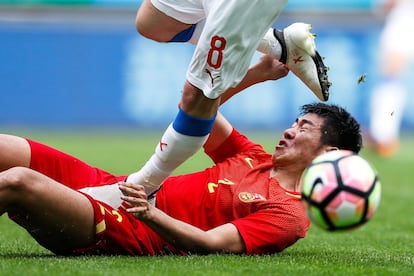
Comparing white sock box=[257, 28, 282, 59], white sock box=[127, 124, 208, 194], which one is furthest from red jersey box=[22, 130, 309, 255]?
white sock box=[257, 28, 282, 59]

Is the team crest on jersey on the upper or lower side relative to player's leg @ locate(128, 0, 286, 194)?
lower

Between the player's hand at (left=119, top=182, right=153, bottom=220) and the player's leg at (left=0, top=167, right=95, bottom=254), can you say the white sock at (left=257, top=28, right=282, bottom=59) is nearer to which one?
the player's hand at (left=119, top=182, right=153, bottom=220)

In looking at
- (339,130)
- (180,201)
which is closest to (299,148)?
(339,130)

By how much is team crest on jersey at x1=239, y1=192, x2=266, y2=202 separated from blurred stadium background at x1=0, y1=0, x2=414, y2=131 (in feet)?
43.6

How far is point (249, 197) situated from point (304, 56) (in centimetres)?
91

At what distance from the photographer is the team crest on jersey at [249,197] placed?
16.4ft

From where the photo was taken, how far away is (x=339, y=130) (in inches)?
204

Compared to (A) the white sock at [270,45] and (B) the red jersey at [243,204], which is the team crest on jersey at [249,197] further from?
(A) the white sock at [270,45]

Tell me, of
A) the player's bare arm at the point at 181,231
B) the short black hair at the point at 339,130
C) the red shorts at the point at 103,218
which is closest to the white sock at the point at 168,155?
the player's bare arm at the point at 181,231

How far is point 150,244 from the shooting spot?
4.92 m

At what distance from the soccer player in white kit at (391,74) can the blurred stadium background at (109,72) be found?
9.33ft

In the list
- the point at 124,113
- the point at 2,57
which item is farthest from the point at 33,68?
the point at 124,113

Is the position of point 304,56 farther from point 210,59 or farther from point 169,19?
point 210,59

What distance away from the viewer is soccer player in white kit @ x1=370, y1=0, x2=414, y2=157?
14758 millimetres
